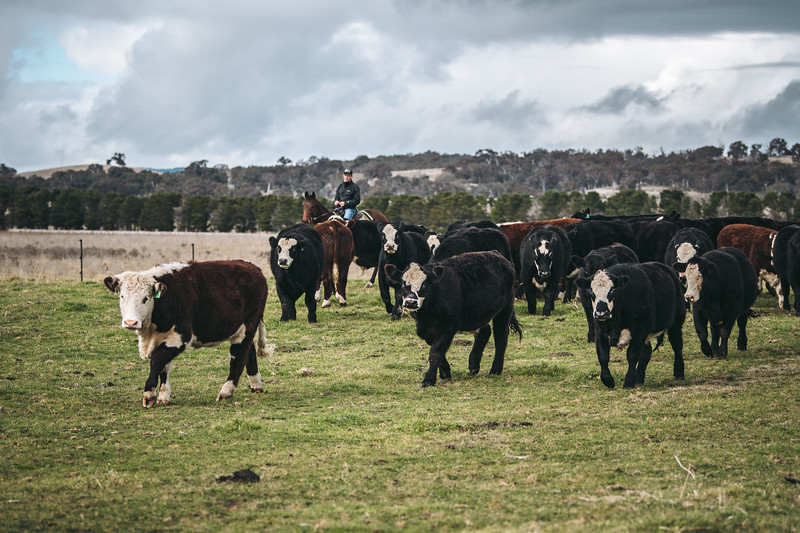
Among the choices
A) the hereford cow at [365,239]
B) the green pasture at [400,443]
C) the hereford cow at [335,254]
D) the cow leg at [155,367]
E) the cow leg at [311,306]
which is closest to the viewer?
the green pasture at [400,443]

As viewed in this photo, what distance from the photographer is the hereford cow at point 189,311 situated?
10328mm

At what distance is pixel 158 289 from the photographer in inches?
408

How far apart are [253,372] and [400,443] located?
3516 mm

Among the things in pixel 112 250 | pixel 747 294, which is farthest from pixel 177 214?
pixel 747 294

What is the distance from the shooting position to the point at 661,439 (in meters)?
8.73

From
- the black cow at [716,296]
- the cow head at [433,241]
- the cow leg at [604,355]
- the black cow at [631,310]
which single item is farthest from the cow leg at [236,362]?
the cow head at [433,241]

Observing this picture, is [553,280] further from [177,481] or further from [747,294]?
[177,481]

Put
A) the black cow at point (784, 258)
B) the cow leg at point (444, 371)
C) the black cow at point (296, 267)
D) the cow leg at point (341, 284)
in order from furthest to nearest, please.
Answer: the cow leg at point (341, 284)
the black cow at point (784, 258)
the black cow at point (296, 267)
the cow leg at point (444, 371)

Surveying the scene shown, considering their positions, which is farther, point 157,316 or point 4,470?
point 157,316

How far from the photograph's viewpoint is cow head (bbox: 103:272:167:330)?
10.1 metres

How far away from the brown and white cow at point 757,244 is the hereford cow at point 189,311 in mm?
13074

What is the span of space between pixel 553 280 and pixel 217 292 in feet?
31.9

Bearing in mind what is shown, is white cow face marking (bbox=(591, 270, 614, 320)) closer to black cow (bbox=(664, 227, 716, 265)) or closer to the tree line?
black cow (bbox=(664, 227, 716, 265))

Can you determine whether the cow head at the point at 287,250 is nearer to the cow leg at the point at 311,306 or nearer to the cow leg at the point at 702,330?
the cow leg at the point at 311,306
